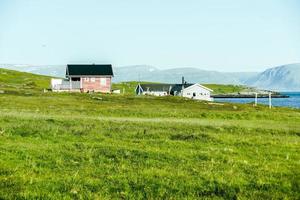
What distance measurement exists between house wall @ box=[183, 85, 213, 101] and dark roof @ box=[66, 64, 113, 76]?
55.0 meters

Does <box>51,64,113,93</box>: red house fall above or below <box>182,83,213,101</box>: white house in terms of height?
above

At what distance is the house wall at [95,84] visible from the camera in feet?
437

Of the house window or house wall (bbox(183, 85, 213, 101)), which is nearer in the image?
the house window

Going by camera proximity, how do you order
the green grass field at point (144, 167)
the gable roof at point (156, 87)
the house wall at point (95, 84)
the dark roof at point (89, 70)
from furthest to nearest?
the gable roof at point (156, 87)
the dark roof at point (89, 70)
the house wall at point (95, 84)
the green grass field at point (144, 167)

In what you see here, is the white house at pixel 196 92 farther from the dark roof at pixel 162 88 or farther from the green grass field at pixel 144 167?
the green grass field at pixel 144 167

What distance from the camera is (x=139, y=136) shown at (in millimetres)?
26719

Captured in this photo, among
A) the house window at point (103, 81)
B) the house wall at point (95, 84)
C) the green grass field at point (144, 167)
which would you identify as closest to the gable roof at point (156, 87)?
the house wall at point (95, 84)

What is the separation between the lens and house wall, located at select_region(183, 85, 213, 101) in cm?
18579

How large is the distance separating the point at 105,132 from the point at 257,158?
1135 cm

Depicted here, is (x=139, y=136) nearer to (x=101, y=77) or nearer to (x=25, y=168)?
(x=25, y=168)

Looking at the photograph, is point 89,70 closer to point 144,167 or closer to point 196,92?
point 196,92

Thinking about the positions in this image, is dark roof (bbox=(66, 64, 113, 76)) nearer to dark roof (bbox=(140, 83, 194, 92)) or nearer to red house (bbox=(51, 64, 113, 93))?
red house (bbox=(51, 64, 113, 93))

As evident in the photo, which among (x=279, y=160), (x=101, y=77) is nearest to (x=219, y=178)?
(x=279, y=160)

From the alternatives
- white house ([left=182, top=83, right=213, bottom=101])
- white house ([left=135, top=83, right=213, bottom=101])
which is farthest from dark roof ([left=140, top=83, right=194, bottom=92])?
white house ([left=182, top=83, right=213, bottom=101])
